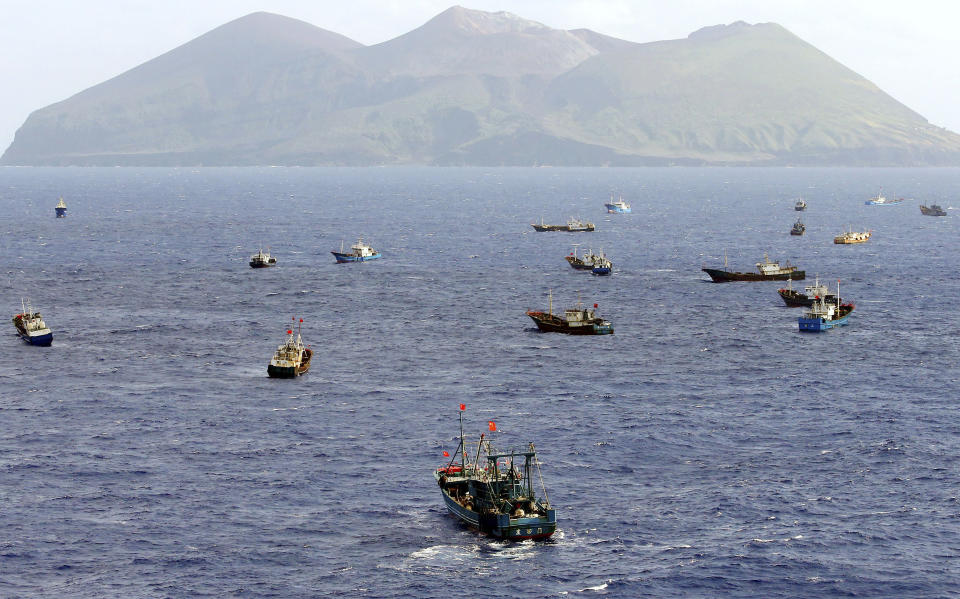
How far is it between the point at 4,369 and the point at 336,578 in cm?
8500

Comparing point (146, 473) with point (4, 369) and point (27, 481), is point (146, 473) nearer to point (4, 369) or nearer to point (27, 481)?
point (27, 481)

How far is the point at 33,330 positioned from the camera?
174m

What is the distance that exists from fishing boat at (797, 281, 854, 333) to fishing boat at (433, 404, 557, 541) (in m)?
91.3

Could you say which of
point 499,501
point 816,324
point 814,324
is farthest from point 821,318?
point 499,501

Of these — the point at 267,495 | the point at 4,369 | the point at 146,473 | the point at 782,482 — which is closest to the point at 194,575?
the point at 267,495

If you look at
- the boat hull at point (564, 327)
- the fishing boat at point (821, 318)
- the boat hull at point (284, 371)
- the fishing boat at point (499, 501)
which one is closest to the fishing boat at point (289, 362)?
the boat hull at point (284, 371)

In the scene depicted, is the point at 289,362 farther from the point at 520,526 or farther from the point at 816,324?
the point at 816,324

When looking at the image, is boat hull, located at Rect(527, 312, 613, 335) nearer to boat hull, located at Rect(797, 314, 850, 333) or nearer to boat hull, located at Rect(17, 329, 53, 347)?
boat hull, located at Rect(797, 314, 850, 333)

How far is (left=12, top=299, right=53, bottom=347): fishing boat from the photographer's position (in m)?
173

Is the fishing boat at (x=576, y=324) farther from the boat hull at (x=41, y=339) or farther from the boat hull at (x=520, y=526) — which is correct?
the boat hull at (x=520, y=526)

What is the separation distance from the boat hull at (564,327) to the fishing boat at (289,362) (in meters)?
42.3

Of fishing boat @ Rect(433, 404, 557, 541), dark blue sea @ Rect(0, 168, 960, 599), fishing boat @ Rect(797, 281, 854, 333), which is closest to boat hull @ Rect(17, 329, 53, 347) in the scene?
dark blue sea @ Rect(0, 168, 960, 599)

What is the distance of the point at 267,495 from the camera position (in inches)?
4313

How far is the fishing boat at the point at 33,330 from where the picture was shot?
173 metres
